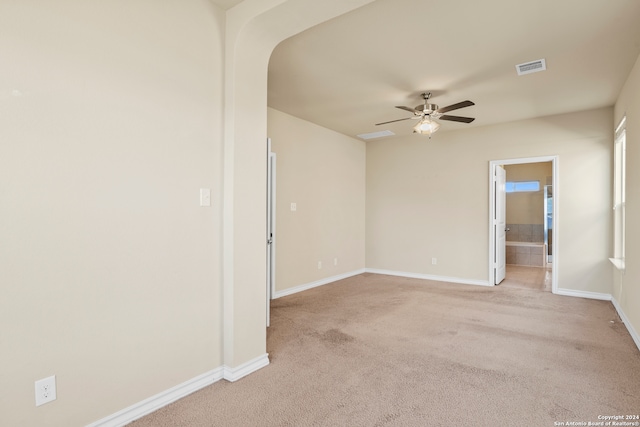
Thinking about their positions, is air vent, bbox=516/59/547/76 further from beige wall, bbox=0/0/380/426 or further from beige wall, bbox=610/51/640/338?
beige wall, bbox=0/0/380/426

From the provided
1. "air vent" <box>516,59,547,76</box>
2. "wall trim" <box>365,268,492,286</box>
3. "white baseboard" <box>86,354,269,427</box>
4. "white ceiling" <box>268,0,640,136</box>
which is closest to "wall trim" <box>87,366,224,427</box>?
"white baseboard" <box>86,354,269,427</box>

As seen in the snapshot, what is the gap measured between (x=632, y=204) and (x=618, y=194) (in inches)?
47.6

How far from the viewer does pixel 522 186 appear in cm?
852

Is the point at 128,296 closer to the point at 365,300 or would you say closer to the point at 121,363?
the point at 121,363

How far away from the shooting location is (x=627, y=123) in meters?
3.66

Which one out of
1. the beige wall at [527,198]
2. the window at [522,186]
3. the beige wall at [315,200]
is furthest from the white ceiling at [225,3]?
the window at [522,186]

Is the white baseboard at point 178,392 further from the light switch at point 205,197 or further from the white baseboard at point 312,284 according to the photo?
the white baseboard at point 312,284

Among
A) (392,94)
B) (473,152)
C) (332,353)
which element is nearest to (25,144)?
(332,353)

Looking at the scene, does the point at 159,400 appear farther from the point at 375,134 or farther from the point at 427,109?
the point at 375,134

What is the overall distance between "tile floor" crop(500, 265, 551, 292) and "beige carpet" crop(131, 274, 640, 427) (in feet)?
3.90

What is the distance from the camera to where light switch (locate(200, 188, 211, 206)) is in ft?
7.59

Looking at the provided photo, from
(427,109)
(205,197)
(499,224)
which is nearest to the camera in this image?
(205,197)

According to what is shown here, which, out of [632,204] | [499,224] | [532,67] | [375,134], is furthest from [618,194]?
[375,134]

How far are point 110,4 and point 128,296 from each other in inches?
63.0
